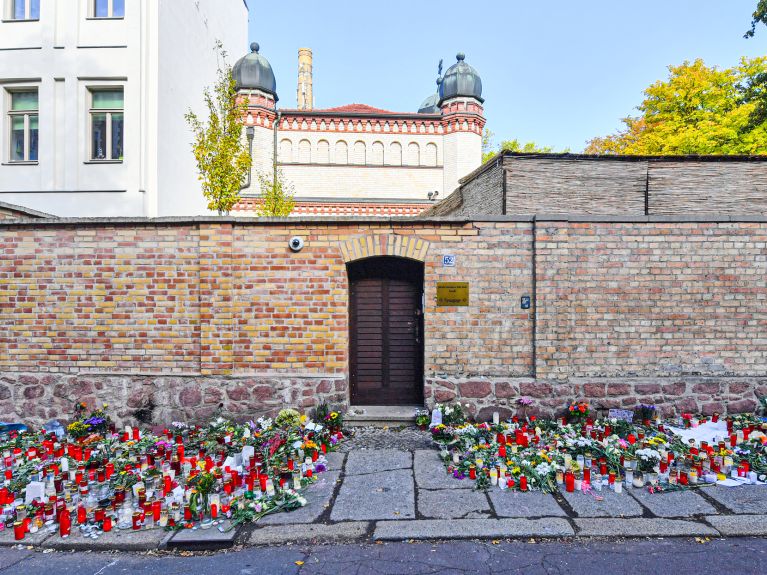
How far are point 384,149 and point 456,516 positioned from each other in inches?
811

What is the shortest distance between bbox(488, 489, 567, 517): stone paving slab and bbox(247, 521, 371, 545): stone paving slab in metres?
1.32

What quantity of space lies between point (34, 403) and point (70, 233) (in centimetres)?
257

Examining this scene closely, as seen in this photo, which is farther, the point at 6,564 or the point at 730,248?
the point at 730,248

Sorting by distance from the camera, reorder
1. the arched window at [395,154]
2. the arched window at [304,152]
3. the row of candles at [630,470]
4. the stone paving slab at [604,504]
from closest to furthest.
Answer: the stone paving slab at [604,504] → the row of candles at [630,470] → the arched window at [304,152] → the arched window at [395,154]

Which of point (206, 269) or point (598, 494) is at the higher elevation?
point (206, 269)

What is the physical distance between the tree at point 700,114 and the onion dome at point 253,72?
1736 centimetres

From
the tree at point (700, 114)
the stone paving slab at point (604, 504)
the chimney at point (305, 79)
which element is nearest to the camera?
the stone paving slab at point (604, 504)

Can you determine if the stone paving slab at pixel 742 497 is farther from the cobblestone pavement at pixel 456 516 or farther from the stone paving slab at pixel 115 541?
the stone paving slab at pixel 115 541

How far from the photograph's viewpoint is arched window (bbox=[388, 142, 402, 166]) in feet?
74.9

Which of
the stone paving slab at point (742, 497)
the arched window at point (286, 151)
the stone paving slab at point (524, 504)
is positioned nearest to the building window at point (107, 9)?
the arched window at point (286, 151)

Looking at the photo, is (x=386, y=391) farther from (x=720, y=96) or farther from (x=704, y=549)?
(x=720, y=96)

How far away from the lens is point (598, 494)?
4.65 meters

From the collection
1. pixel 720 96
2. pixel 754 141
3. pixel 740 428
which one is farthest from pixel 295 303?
pixel 720 96

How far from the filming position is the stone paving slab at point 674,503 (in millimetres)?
4285
